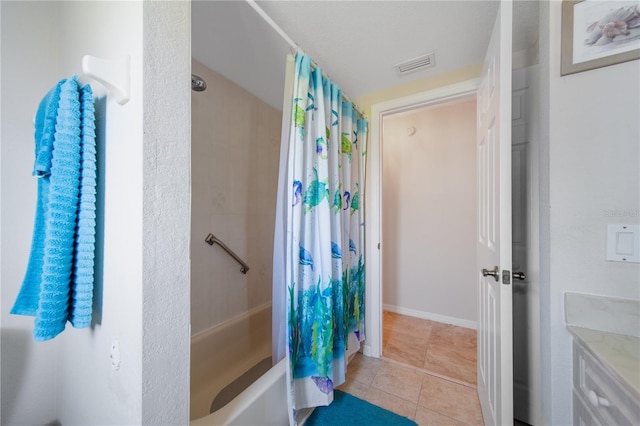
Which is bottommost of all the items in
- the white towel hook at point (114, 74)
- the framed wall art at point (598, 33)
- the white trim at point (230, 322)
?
the white trim at point (230, 322)

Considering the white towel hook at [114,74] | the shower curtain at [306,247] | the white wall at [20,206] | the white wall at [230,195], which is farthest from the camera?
the white wall at [230,195]

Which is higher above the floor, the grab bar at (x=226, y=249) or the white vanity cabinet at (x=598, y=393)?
the grab bar at (x=226, y=249)

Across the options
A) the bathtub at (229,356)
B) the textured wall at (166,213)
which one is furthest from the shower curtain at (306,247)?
the textured wall at (166,213)

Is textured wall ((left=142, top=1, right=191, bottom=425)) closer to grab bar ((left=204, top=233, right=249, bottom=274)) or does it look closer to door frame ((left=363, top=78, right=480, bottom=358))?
grab bar ((left=204, top=233, right=249, bottom=274))

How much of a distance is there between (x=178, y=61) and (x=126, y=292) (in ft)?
2.09

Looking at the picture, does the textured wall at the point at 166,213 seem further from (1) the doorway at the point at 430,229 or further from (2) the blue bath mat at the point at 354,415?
(1) the doorway at the point at 430,229

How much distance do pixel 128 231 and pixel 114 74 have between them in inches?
15.2

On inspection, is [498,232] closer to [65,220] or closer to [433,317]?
[65,220]

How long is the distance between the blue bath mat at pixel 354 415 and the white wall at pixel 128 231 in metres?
0.92

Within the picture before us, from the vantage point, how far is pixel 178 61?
24.5 inches

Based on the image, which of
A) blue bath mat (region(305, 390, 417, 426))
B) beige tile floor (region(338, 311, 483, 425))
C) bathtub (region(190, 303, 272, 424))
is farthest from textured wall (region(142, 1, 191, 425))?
beige tile floor (region(338, 311, 483, 425))

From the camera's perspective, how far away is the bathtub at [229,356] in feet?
4.01

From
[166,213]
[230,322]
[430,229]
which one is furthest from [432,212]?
[166,213]

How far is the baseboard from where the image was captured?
2.25m
